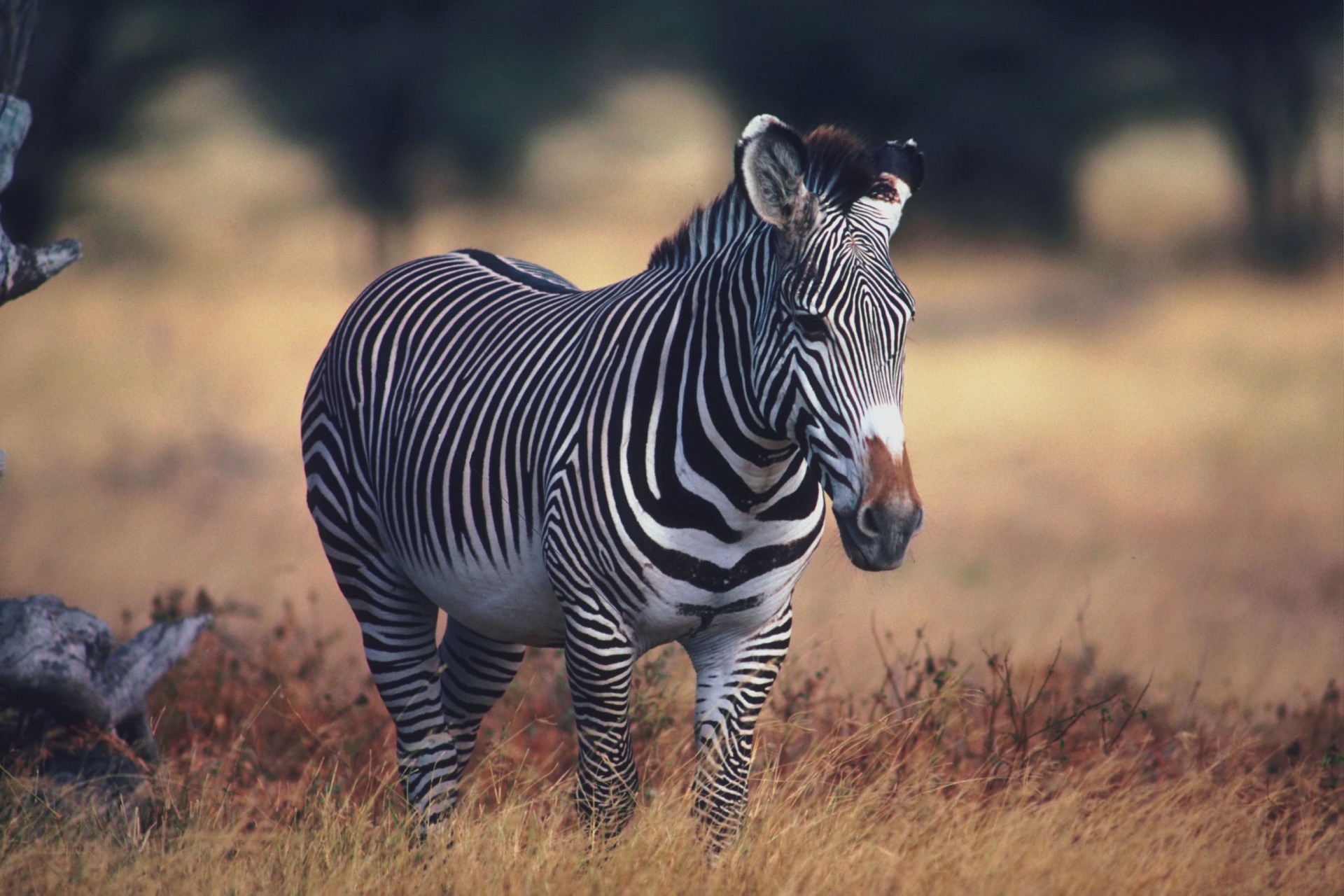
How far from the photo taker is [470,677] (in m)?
5.04

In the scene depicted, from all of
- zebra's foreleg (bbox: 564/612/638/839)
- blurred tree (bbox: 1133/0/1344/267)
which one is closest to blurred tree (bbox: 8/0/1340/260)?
blurred tree (bbox: 1133/0/1344/267)

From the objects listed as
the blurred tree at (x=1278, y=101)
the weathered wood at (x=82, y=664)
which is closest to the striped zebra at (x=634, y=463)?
the weathered wood at (x=82, y=664)

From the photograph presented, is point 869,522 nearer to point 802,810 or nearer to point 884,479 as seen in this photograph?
point 884,479

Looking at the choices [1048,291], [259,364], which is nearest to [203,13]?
[259,364]

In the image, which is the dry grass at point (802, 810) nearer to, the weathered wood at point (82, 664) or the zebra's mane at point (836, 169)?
the weathered wood at point (82, 664)

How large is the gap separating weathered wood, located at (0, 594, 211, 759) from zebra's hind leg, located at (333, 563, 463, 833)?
0.81m

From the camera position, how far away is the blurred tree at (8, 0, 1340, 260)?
17484mm

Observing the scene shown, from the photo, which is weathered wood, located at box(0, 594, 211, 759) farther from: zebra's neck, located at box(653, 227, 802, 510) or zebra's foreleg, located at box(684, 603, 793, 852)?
zebra's neck, located at box(653, 227, 802, 510)

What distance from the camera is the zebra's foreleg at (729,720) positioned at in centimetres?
389

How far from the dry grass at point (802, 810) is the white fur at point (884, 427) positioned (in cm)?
122

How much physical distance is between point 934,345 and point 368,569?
1425 centimetres

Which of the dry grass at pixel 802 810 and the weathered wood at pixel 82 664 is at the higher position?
the weathered wood at pixel 82 664

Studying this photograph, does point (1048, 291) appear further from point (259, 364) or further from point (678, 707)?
point (678, 707)

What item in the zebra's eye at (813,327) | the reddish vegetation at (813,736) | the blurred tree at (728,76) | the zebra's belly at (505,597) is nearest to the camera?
the zebra's eye at (813,327)
